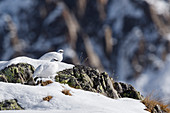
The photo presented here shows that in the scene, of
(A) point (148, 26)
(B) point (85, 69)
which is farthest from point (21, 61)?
(A) point (148, 26)

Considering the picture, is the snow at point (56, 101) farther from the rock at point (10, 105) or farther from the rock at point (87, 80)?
the rock at point (87, 80)

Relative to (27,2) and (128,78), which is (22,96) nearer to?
(128,78)

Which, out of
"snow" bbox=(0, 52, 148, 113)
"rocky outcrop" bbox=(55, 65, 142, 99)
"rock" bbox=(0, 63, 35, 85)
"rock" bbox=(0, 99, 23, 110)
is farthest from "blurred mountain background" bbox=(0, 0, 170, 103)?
"rock" bbox=(0, 99, 23, 110)

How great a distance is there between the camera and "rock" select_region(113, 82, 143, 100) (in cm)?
1409

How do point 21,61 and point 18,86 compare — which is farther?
point 21,61

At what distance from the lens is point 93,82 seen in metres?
13.7

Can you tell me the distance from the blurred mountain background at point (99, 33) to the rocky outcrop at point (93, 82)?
98638 mm

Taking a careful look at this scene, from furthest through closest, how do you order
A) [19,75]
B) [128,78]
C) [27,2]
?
[27,2] < [128,78] < [19,75]

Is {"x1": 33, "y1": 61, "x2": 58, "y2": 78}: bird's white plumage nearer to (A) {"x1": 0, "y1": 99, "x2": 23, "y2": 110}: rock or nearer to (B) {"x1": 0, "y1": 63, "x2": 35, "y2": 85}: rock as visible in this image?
(B) {"x1": 0, "y1": 63, "x2": 35, "y2": 85}: rock

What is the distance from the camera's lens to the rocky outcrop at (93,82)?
42.1ft

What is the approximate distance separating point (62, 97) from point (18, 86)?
177 centimetres

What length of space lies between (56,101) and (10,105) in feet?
5.37

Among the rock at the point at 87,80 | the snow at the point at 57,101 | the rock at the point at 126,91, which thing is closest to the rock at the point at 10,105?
the snow at the point at 57,101

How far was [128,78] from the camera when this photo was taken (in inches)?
4786
